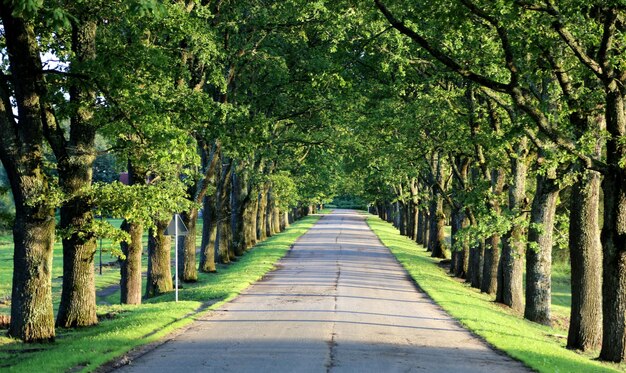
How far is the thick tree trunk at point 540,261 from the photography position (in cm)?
2191

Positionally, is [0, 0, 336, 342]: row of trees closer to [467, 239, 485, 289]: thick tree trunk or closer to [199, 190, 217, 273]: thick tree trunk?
[199, 190, 217, 273]: thick tree trunk

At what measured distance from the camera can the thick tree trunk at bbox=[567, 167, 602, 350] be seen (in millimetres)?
16359

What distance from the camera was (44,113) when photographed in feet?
50.6

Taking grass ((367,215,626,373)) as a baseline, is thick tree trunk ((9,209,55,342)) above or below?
above

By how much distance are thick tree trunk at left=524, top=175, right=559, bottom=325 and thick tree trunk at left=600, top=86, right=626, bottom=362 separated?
7440mm

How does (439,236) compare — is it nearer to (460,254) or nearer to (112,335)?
(460,254)

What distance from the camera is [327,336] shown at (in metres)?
14.5

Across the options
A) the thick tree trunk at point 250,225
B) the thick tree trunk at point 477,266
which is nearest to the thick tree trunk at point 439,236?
the thick tree trunk at point 250,225

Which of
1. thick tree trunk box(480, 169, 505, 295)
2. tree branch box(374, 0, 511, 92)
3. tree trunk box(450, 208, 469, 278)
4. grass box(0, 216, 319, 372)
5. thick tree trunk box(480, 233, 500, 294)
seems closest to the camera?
grass box(0, 216, 319, 372)

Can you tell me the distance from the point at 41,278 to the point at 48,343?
1.22m

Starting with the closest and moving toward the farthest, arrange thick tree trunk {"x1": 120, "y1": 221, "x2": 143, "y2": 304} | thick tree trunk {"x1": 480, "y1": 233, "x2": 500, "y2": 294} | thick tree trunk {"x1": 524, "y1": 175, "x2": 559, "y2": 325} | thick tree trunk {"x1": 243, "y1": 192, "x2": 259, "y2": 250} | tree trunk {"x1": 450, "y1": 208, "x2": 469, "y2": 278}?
1. thick tree trunk {"x1": 120, "y1": 221, "x2": 143, "y2": 304}
2. thick tree trunk {"x1": 524, "y1": 175, "x2": 559, "y2": 325}
3. thick tree trunk {"x1": 480, "y1": 233, "x2": 500, "y2": 294}
4. tree trunk {"x1": 450, "y1": 208, "x2": 469, "y2": 278}
5. thick tree trunk {"x1": 243, "y1": 192, "x2": 259, "y2": 250}

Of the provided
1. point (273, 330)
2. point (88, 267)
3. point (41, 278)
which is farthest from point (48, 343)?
point (273, 330)

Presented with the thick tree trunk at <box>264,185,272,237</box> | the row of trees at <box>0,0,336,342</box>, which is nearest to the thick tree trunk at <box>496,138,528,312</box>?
the row of trees at <box>0,0,336,342</box>

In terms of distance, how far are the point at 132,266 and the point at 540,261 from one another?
11.8 m
